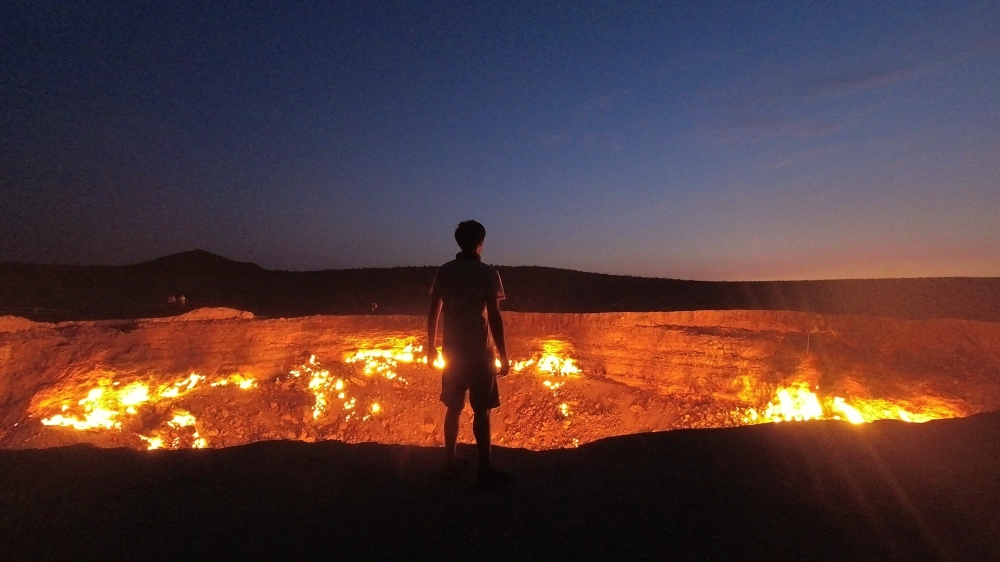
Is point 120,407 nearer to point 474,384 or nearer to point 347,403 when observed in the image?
point 347,403

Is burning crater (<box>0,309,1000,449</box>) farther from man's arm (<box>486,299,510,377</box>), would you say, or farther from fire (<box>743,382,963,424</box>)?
man's arm (<box>486,299,510,377</box>)

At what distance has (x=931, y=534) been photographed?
285 centimetres

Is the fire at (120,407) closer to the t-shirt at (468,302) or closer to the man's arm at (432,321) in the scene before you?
the man's arm at (432,321)

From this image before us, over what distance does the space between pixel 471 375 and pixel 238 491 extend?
1.73 meters

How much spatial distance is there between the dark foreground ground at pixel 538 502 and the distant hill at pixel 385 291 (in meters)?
11.4

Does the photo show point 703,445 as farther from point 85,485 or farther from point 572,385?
point 572,385

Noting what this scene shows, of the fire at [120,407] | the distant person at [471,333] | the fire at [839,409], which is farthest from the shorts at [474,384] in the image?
the fire at [839,409]

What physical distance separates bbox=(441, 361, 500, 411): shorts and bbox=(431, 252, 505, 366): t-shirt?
0.05 m

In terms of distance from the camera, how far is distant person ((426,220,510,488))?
3629mm

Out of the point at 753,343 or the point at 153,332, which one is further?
the point at 753,343

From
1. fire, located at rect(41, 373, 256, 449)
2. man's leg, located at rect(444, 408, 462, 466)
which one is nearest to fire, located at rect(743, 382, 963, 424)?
man's leg, located at rect(444, 408, 462, 466)

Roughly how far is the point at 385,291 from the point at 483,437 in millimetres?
32381

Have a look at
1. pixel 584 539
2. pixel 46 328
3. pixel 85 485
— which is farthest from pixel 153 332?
pixel 584 539

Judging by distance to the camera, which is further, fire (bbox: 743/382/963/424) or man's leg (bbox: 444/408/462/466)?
fire (bbox: 743/382/963/424)
